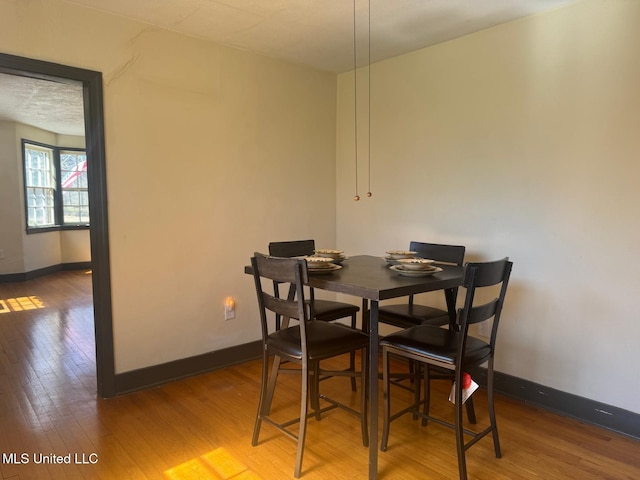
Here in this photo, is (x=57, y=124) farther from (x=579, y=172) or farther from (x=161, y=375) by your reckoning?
(x=579, y=172)

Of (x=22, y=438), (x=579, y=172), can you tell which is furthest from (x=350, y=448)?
(x=579, y=172)

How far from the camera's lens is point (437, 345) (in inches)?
77.1

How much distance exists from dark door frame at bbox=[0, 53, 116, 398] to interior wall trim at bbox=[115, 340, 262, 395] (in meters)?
0.09

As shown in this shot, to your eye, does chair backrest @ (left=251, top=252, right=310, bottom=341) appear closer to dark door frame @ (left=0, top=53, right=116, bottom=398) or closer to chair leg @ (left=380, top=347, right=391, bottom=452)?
chair leg @ (left=380, top=347, right=391, bottom=452)

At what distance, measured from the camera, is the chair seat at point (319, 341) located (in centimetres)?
198

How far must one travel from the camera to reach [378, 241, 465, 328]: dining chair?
99.1 inches

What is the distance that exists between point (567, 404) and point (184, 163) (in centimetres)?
281

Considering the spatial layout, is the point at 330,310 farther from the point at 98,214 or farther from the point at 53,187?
the point at 53,187

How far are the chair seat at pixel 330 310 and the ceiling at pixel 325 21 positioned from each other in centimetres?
176

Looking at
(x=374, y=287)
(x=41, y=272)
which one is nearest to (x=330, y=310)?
(x=374, y=287)

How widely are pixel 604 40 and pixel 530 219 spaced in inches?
40.3

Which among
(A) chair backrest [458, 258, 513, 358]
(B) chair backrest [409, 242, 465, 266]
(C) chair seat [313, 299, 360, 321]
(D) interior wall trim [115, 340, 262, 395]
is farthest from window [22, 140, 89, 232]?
(A) chair backrest [458, 258, 513, 358]

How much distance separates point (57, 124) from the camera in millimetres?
6410

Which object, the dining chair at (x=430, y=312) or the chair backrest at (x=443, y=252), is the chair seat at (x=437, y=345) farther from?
the chair backrest at (x=443, y=252)
